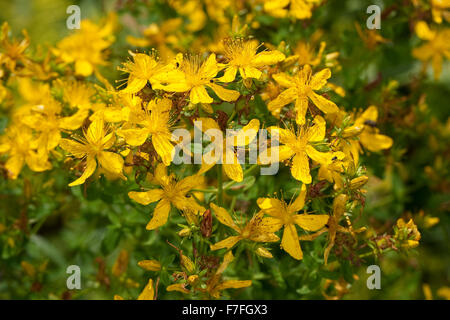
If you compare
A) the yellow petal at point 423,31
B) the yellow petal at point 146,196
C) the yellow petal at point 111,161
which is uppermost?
the yellow petal at point 423,31

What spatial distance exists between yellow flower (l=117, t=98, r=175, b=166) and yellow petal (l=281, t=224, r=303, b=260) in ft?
1.40

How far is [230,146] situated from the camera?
4.83 ft

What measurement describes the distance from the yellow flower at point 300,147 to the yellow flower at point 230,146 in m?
0.07

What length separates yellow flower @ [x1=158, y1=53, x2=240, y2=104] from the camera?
142cm

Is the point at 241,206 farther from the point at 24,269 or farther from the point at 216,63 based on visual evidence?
the point at 24,269

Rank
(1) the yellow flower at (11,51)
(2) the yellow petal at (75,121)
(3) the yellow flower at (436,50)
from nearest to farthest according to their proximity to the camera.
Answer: (2) the yellow petal at (75,121)
(1) the yellow flower at (11,51)
(3) the yellow flower at (436,50)

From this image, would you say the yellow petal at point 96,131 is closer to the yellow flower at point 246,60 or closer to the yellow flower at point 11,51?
the yellow flower at point 246,60

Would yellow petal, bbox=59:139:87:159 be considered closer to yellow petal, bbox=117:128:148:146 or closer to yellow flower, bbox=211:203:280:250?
yellow petal, bbox=117:128:148:146

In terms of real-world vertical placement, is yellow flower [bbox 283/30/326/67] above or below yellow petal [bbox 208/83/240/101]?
above

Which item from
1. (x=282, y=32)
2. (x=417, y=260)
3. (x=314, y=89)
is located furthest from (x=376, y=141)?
(x=417, y=260)

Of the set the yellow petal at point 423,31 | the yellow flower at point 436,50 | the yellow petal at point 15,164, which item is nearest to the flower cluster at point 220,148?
the yellow petal at point 15,164

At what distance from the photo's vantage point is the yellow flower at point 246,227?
4.71 ft

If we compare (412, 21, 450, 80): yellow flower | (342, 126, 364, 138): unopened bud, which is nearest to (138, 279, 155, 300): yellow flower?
(342, 126, 364, 138): unopened bud
